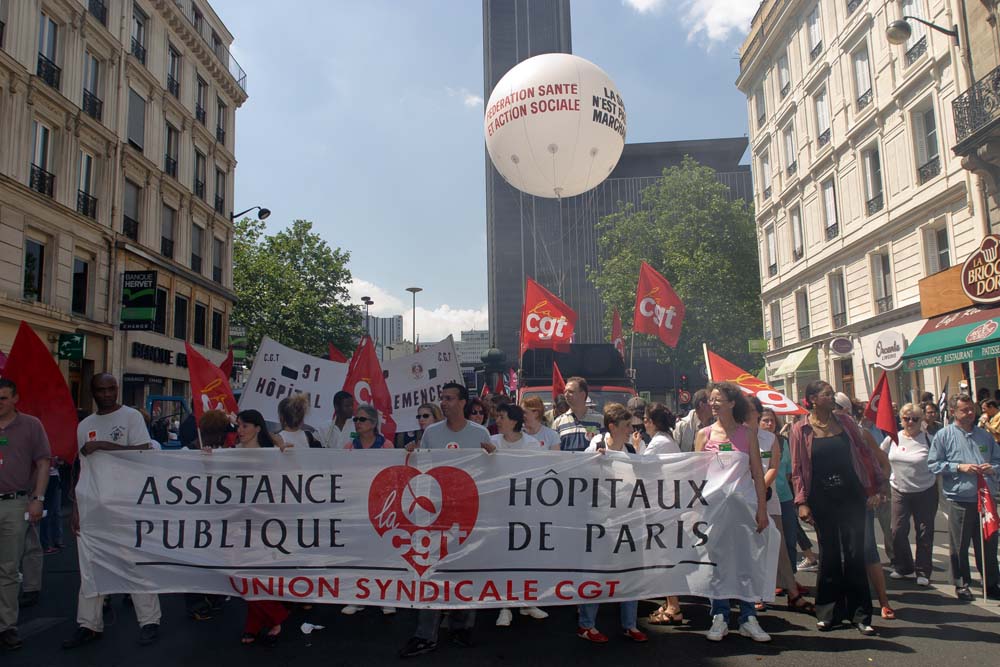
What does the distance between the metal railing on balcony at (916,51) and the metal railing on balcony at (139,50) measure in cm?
2436

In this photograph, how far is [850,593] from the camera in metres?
5.36

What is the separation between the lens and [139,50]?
2567 centimetres

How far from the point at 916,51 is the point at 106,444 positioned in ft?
71.9

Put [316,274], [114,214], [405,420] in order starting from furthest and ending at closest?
[316,274]
[114,214]
[405,420]

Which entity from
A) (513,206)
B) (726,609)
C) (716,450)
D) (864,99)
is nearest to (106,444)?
(716,450)

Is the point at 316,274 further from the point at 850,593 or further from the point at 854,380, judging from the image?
the point at 850,593

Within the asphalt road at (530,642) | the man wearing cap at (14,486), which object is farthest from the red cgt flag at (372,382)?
the man wearing cap at (14,486)

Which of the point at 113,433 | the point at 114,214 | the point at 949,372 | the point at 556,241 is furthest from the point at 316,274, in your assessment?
the point at 556,241

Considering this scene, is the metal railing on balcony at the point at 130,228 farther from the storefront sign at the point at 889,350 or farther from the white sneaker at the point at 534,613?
the white sneaker at the point at 534,613

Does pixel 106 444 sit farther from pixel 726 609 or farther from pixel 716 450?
pixel 726 609

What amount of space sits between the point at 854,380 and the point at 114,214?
24.5 m

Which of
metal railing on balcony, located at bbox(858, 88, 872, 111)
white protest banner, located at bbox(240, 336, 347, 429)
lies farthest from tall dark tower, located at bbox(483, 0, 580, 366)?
white protest banner, located at bbox(240, 336, 347, 429)

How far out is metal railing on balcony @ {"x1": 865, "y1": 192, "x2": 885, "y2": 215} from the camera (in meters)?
22.0

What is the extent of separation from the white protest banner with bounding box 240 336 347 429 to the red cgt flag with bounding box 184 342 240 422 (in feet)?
2.00
